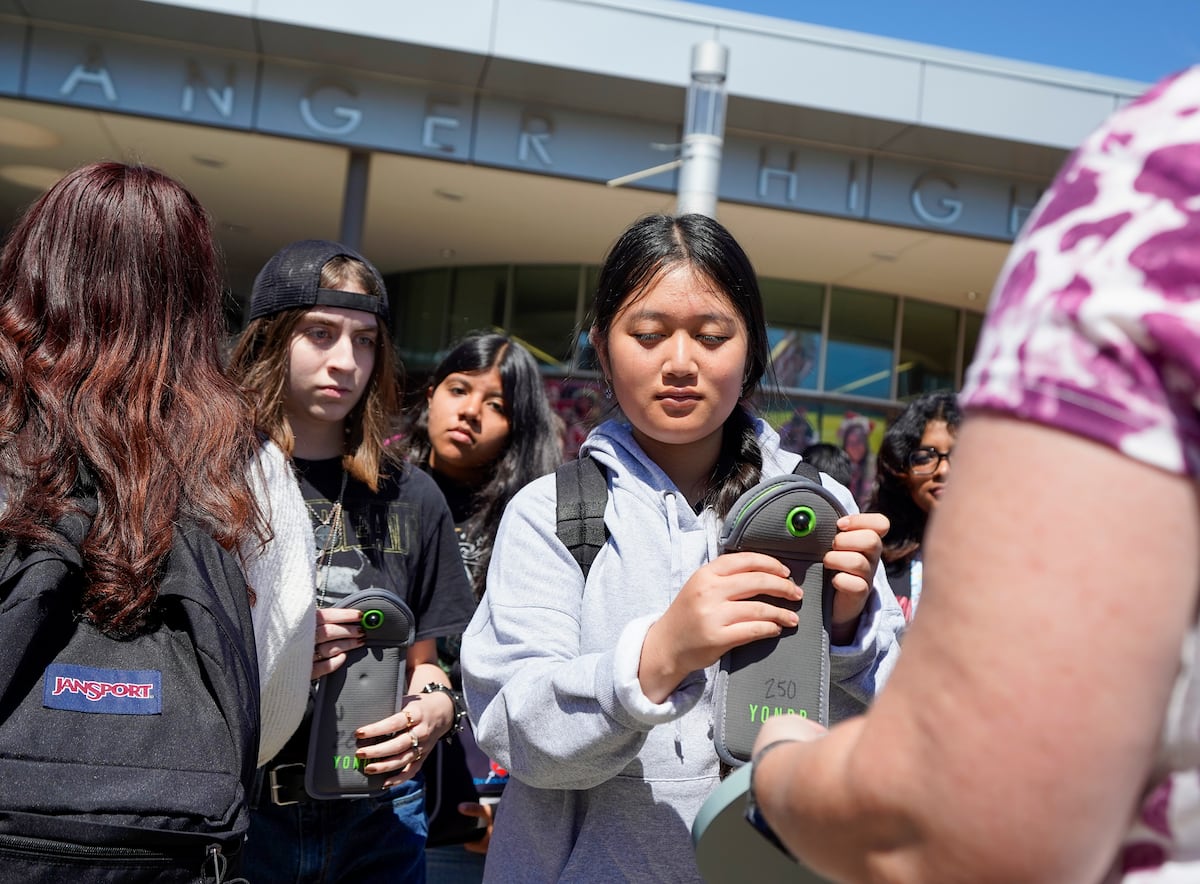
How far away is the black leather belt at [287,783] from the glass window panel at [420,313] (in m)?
11.5

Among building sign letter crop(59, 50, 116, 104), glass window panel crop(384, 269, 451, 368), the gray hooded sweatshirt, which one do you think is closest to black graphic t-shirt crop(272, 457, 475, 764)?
the gray hooded sweatshirt

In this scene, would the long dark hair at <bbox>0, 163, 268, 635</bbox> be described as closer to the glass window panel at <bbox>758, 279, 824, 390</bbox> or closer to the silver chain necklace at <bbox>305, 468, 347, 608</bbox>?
the silver chain necklace at <bbox>305, 468, 347, 608</bbox>

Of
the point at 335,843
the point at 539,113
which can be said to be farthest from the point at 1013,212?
the point at 335,843

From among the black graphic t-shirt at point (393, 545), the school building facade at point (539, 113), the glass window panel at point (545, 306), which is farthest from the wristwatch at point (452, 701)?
the glass window panel at point (545, 306)

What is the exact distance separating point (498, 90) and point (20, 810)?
26.2ft

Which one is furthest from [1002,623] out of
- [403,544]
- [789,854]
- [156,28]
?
[156,28]

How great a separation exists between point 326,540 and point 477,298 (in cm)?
1108

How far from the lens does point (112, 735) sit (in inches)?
55.0

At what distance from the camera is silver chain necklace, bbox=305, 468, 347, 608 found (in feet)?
8.32

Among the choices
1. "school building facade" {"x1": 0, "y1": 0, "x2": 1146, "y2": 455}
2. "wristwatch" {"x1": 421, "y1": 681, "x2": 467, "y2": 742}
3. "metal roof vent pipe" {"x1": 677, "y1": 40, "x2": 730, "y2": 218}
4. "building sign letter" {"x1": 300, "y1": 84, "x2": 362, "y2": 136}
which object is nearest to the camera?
"wristwatch" {"x1": 421, "y1": 681, "x2": 467, "y2": 742}

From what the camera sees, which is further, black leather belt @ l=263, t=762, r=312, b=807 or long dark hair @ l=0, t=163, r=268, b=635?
black leather belt @ l=263, t=762, r=312, b=807

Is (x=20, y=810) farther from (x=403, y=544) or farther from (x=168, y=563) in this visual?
(x=403, y=544)

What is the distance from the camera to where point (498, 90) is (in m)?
8.64

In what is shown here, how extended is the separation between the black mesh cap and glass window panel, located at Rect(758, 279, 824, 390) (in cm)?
1047
